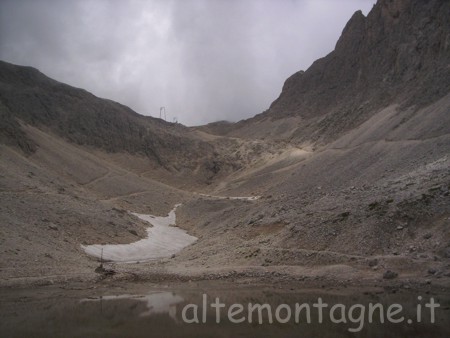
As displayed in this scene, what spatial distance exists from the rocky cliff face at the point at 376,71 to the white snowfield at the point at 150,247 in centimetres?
3128

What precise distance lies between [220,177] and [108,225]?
58.7 meters

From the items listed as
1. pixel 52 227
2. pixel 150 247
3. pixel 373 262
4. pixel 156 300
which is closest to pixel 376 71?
pixel 150 247

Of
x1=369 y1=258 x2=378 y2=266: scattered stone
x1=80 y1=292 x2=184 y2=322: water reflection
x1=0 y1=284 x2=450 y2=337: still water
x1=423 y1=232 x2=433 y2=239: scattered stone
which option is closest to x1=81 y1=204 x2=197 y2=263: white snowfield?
x1=0 y1=284 x2=450 y2=337: still water

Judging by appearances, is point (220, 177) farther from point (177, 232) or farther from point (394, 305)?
point (394, 305)

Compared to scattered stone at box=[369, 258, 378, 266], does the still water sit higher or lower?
lower

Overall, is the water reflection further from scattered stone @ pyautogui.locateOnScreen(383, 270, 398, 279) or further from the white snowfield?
the white snowfield

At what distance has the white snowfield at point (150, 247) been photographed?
1161 inches

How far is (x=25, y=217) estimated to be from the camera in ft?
94.9

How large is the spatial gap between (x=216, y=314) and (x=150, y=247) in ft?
67.6

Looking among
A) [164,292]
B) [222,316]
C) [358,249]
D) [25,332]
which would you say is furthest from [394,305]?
[25,332]

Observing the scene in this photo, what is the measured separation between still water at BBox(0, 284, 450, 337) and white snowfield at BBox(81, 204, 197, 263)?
10.9 m

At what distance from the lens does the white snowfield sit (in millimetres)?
29480

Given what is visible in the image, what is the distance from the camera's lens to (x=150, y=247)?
111 ft

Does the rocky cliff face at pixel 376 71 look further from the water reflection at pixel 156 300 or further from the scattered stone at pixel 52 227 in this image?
the water reflection at pixel 156 300
